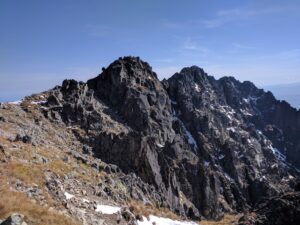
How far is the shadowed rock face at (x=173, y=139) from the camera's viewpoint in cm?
7888

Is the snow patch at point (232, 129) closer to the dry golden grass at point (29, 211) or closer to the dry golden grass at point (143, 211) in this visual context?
the dry golden grass at point (143, 211)

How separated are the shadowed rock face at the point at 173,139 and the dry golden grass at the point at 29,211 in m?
49.9

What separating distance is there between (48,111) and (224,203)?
2537 inches

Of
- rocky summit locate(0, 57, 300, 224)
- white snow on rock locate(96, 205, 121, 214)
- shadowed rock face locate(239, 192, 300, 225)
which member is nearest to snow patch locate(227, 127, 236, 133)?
rocky summit locate(0, 57, 300, 224)

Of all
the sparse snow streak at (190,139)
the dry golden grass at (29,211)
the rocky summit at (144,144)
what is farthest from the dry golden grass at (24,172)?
the sparse snow streak at (190,139)

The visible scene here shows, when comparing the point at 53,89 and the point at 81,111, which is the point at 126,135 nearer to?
the point at 81,111

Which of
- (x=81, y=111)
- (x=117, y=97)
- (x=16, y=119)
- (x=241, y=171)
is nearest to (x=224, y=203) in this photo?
(x=241, y=171)

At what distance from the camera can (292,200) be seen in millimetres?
39125

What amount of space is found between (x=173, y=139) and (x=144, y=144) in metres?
40.5

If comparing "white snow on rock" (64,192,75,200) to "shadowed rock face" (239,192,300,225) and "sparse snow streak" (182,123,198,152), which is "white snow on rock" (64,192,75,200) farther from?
"sparse snow streak" (182,123,198,152)

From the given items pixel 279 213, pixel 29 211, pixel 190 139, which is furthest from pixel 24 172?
pixel 190 139

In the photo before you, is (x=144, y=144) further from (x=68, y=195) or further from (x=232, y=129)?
(x=232, y=129)

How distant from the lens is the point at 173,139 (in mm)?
118750

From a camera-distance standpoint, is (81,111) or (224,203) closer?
(81,111)
